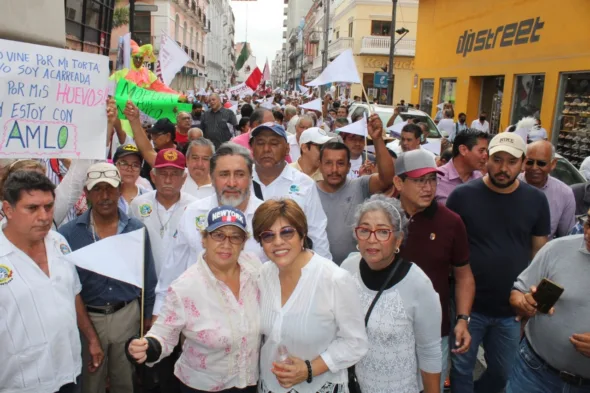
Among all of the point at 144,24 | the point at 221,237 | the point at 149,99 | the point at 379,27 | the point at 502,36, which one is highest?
the point at 379,27

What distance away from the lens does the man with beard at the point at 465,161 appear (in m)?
4.57

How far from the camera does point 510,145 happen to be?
370 centimetres

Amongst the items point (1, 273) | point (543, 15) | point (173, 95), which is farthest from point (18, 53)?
point (543, 15)

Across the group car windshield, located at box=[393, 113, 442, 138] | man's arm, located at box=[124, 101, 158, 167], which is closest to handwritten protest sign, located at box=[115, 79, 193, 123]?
man's arm, located at box=[124, 101, 158, 167]

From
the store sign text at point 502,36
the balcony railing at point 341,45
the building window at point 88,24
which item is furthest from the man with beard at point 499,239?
the balcony railing at point 341,45

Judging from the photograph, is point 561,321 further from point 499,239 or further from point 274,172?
point 274,172

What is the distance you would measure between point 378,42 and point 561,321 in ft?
122

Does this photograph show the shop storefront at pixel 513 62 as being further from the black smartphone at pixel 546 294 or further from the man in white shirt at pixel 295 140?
the black smartphone at pixel 546 294

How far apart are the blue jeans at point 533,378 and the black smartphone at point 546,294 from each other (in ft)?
1.57

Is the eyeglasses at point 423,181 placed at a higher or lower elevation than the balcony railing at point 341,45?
lower

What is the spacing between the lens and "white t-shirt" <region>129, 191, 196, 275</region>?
382 cm

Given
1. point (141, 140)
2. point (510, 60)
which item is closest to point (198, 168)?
point (141, 140)

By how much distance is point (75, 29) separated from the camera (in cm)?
1135

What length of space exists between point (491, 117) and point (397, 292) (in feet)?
61.7
